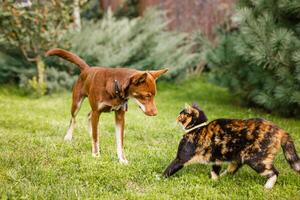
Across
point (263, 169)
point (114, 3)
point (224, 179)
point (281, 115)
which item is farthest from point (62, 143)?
point (114, 3)

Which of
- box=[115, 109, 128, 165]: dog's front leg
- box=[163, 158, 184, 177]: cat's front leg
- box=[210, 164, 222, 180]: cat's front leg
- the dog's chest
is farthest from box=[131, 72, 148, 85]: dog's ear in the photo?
box=[210, 164, 222, 180]: cat's front leg

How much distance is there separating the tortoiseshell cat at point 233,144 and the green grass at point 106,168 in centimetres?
22

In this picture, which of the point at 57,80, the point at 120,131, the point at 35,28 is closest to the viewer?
the point at 120,131

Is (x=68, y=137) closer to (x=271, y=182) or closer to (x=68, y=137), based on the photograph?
(x=68, y=137)

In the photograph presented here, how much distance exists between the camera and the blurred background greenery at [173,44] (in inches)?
355

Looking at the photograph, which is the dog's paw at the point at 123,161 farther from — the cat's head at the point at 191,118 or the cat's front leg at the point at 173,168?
the cat's head at the point at 191,118

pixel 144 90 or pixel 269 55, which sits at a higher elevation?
pixel 144 90

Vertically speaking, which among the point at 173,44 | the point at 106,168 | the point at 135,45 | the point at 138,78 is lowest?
the point at 173,44

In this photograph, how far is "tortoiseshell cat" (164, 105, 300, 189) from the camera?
5152mm

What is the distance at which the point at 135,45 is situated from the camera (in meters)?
13.6

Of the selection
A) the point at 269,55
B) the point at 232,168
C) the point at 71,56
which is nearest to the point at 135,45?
the point at 269,55

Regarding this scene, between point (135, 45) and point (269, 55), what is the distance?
214 inches

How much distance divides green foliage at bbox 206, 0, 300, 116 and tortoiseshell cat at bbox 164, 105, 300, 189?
3.36 meters

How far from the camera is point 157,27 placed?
14.2m
